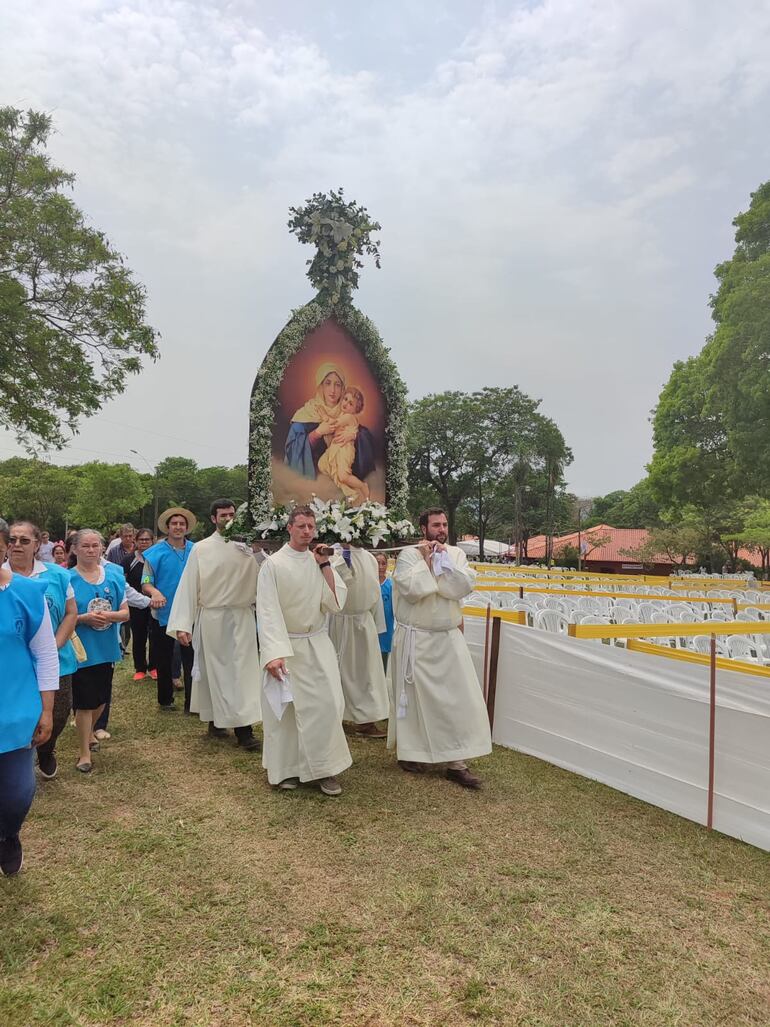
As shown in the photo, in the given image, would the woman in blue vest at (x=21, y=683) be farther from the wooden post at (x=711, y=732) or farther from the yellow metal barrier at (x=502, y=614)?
the yellow metal barrier at (x=502, y=614)

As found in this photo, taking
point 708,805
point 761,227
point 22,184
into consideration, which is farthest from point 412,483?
point 708,805

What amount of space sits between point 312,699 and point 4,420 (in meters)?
12.2

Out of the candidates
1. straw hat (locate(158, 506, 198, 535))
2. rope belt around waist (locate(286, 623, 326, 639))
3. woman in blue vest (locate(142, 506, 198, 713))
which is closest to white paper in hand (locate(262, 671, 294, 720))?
rope belt around waist (locate(286, 623, 326, 639))

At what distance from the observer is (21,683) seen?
2998mm

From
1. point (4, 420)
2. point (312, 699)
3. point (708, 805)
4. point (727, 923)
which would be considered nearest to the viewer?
point (727, 923)

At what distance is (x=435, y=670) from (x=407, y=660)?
218mm

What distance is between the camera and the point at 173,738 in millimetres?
5891

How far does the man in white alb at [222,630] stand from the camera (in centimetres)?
578

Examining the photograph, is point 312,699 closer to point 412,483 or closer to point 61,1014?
point 61,1014

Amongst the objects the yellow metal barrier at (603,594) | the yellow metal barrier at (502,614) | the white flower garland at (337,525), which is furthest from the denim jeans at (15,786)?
the yellow metal barrier at (603,594)

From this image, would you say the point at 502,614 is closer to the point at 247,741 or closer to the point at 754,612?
the point at 247,741

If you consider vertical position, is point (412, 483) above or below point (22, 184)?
below

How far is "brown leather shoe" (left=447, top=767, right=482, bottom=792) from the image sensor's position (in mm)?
4820

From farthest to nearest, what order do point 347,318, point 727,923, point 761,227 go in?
point 761,227
point 347,318
point 727,923
